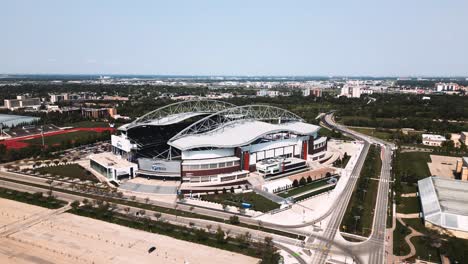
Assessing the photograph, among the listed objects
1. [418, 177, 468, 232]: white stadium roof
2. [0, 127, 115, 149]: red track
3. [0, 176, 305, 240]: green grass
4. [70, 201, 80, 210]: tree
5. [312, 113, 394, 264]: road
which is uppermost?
[418, 177, 468, 232]: white stadium roof

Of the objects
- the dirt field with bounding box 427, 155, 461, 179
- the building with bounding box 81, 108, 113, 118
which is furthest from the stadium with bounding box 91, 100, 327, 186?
the building with bounding box 81, 108, 113, 118

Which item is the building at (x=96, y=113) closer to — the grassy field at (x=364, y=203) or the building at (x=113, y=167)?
the building at (x=113, y=167)

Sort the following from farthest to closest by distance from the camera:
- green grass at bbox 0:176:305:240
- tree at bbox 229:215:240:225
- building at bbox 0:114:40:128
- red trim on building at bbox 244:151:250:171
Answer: building at bbox 0:114:40:128, red trim on building at bbox 244:151:250:171, tree at bbox 229:215:240:225, green grass at bbox 0:176:305:240

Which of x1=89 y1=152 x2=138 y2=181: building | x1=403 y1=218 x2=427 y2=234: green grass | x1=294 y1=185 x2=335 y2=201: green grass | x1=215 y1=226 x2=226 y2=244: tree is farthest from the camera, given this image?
x1=89 y1=152 x2=138 y2=181: building

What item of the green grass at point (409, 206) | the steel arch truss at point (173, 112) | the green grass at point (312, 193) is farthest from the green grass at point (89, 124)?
the green grass at point (409, 206)

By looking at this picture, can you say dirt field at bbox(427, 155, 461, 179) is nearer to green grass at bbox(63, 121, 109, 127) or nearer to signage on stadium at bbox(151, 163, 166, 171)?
signage on stadium at bbox(151, 163, 166, 171)

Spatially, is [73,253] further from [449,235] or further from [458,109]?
[458,109]

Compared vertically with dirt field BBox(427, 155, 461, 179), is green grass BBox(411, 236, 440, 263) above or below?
below

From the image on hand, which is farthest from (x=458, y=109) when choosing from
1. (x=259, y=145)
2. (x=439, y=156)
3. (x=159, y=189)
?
(x=159, y=189)

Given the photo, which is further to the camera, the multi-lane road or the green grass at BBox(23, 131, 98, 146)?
the green grass at BBox(23, 131, 98, 146)
